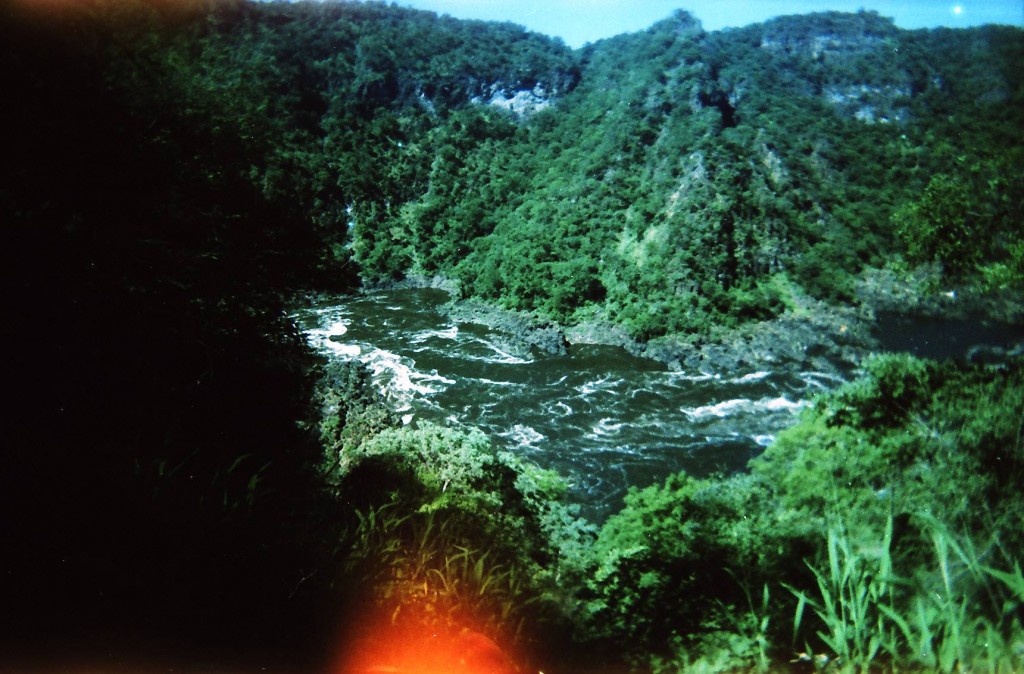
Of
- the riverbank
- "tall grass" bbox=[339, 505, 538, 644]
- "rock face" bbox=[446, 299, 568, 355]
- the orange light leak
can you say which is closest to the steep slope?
the riverbank

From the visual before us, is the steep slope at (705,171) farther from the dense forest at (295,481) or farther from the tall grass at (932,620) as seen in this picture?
the tall grass at (932,620)

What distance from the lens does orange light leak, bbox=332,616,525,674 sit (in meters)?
2.59

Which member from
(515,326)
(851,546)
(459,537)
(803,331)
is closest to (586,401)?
(515,326)

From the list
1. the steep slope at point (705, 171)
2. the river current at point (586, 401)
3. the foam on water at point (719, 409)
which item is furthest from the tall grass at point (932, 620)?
the steep slope at point (705, 171)

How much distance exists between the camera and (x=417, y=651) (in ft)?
9.21

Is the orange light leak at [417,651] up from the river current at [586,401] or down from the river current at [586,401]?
up

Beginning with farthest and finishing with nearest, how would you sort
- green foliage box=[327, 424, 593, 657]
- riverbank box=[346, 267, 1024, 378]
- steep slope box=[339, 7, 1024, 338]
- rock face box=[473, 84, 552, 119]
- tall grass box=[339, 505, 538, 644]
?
rock face box=[473, 84, 552, 119]
steep slope box=[339, 7, 1024, 338]
riverbank box=[346, 267, 1024, 378]
green foliage box=[327, 424, 593, 657]
tall grass box=[339, 505, 538, 644]

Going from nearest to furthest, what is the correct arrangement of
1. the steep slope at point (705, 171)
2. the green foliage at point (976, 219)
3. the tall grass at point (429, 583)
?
the tall grass at point (429, 583), the green foliage at point (976, 219), the steep slope at point (705, 171)

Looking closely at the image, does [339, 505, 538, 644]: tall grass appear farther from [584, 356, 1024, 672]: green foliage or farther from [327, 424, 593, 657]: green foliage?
[584, 356, 1024, 672]: green foliage

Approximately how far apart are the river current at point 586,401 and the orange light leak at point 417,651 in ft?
38.5

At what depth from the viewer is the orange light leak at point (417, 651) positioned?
2594mm

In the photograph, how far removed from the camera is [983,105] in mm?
37969

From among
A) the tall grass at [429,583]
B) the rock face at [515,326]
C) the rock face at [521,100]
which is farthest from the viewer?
the rock face at [521,100]

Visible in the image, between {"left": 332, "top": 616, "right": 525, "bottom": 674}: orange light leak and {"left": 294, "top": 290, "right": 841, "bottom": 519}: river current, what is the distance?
11741 mm
